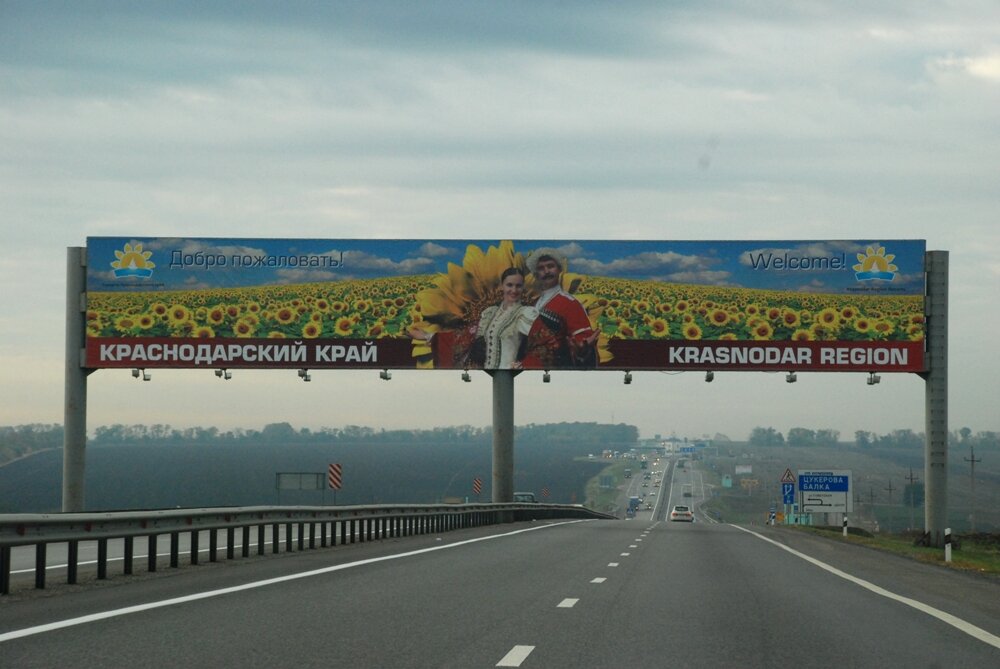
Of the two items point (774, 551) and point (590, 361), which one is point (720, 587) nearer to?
point (774, 551)

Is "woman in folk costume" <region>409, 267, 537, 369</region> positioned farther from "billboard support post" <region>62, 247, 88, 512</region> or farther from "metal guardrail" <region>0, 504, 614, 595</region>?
"metal guardrail" <region>0, 504, 614, 595</region>

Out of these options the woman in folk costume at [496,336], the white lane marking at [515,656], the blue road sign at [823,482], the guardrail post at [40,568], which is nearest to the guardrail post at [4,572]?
the guardrail post at [40,568]

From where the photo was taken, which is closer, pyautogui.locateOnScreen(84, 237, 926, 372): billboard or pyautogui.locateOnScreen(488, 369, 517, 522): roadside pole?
pyautogui.locateOnScreen(84, 237, 926, 372): billboard

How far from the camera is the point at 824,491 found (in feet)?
267

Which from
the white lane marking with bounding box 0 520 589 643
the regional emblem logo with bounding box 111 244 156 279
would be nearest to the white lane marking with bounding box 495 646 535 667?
the white lane marking with bounding box 0 520 589 643

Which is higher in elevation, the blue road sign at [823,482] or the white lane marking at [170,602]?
the white lane marking at [170,602]

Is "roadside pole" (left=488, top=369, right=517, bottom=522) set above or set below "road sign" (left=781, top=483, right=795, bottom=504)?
above

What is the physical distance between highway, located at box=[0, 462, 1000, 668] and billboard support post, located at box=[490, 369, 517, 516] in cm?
2854

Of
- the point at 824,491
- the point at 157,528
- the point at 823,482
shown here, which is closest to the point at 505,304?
the point at 157,528

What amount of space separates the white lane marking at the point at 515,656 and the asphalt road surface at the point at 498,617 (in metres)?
0.02

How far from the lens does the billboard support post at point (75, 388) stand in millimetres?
50219

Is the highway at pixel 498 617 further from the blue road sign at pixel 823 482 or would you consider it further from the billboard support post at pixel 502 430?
the blue road sign at pixel 823 482

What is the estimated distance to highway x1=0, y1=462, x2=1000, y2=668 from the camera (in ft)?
34.9

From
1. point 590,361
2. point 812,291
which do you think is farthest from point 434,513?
point 812,291
